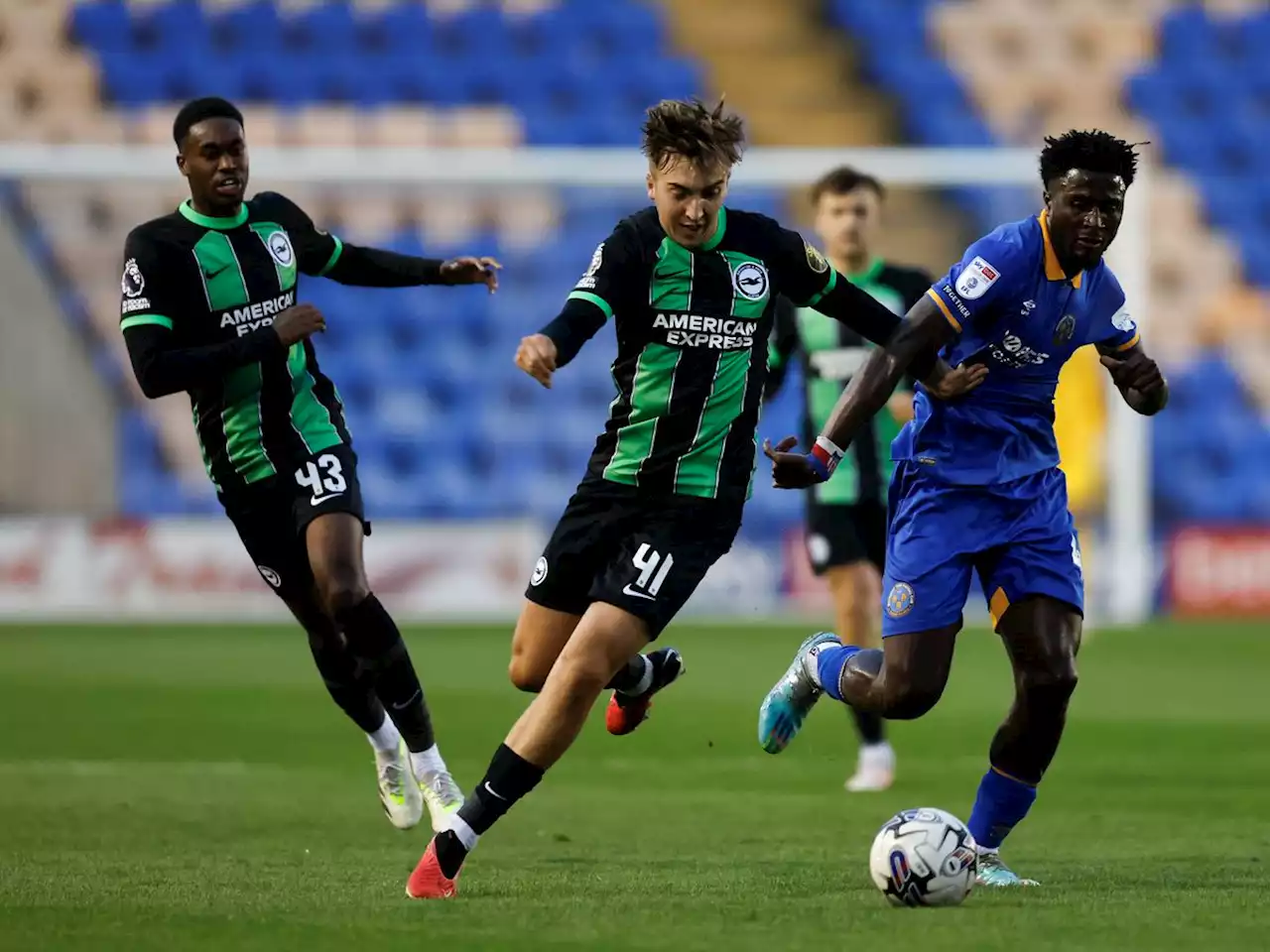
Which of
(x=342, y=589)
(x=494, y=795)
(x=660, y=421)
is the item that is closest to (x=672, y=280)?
(x=660, y=421)

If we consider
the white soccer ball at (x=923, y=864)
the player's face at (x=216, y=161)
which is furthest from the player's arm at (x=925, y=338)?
the player's face at (x=216, y=161)

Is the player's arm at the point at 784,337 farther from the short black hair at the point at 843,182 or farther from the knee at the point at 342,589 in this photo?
the knee at the point at 342,589

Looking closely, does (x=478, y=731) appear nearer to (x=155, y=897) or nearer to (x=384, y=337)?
(x=155, y=897)

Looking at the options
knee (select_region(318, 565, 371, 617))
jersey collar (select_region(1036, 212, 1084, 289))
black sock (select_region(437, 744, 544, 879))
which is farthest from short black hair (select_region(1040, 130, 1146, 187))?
knee (select_region(318, 565, 371, 617))

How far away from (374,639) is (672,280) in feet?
5.72

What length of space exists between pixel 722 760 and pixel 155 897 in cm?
407

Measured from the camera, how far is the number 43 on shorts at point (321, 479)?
22.8 feet

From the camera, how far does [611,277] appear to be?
19.0 ft

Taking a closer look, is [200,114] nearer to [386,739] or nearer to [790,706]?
[386,739]

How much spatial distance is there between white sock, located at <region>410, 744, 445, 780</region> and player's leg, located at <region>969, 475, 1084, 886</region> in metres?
1.86

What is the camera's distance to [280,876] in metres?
5.95

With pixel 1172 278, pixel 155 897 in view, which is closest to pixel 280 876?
pixel 155 897

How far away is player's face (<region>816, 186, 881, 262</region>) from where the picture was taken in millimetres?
8555

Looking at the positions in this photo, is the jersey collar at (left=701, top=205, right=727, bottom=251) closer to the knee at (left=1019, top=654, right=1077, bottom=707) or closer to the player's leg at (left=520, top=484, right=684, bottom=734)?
the player's leg at (left=520, top=484, right=684, bottom=734)
